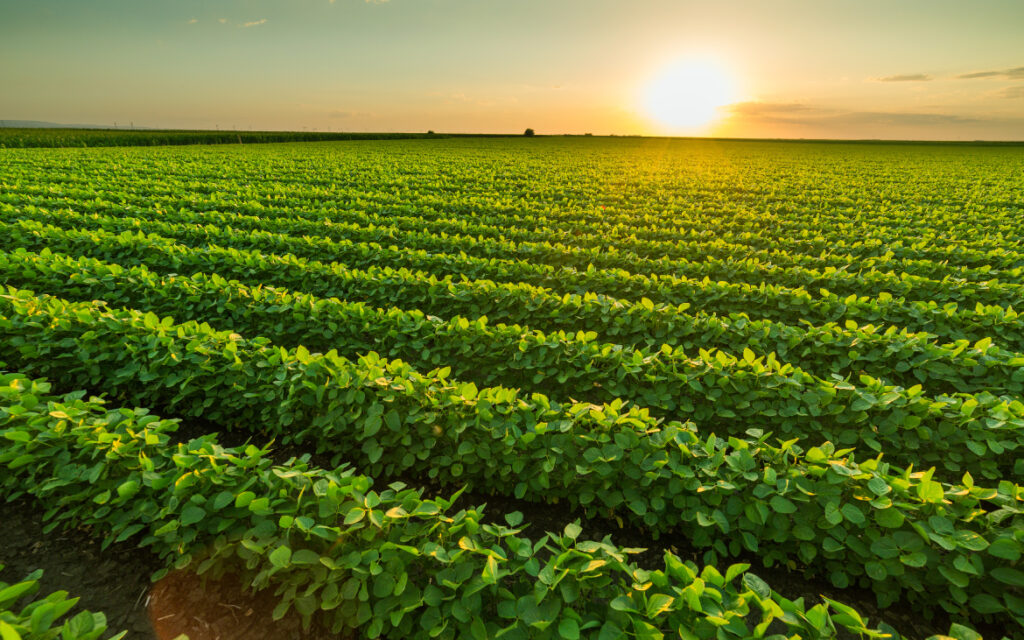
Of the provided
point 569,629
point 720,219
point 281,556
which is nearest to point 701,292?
point 569,629

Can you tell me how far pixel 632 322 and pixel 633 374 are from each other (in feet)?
5.21

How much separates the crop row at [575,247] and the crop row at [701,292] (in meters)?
0.46

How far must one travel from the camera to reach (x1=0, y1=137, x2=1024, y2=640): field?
101 inches

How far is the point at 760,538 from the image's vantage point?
11.5ft

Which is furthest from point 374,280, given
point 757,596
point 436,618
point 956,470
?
point 956,470

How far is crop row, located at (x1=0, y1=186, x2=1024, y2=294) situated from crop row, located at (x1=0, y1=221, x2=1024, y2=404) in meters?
2.17

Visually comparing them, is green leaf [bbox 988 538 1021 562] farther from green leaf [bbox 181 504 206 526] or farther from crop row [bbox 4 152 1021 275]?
crop row [bbox 4 152 1021 275]

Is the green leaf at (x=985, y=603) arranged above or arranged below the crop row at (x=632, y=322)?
below

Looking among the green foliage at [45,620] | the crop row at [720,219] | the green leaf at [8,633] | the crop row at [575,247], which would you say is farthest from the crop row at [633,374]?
the crop row at [720,219]

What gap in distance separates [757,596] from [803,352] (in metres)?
3.98

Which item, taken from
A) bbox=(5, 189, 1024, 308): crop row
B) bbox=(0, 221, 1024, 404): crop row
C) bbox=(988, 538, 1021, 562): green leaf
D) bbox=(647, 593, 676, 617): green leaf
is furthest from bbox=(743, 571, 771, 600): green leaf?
bbox=(5, 189, 1024, 308): crop row

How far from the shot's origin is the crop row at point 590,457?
292 cm

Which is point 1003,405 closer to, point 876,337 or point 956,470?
point 956,470

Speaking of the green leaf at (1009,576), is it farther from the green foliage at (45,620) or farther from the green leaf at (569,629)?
the green foliage at (45,620)
